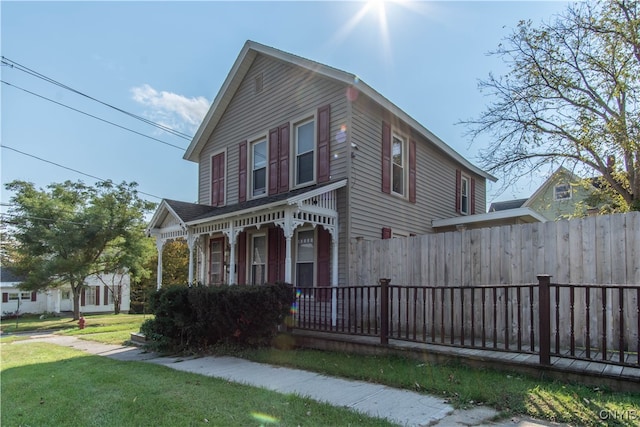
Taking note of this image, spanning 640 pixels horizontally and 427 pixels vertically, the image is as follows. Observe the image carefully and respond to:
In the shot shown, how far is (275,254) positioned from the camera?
10.3 meters

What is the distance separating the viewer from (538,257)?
6.22m

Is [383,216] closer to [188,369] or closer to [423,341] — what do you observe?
[423,341]

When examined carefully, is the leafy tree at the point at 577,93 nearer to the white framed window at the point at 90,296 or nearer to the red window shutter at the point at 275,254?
the red window shutter at the point at 275,254

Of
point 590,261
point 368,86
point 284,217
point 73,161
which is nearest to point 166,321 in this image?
point 284,217

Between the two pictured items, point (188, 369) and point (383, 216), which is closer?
point (188, 369)

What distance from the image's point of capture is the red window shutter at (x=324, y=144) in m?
9.30

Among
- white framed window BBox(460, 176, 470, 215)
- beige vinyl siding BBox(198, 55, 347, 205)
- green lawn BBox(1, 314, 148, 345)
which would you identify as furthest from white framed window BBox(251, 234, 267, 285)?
white framed window BBox(460, 176, 470, 215)

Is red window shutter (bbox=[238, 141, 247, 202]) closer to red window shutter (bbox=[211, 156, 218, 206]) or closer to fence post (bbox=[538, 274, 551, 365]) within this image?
red window shutter (bbox=[211, 156, 218, 206])

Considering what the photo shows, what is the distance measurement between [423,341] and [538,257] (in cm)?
233

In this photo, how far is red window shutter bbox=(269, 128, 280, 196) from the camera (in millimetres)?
10602

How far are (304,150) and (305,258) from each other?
2.83 metres

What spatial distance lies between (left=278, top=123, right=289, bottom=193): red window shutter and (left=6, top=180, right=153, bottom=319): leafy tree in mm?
15518

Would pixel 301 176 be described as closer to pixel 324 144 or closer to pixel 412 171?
pixel 324 144

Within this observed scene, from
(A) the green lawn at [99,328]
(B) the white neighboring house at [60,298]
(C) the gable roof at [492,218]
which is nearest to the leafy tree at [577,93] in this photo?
(C) the gable roof at [492,218]
